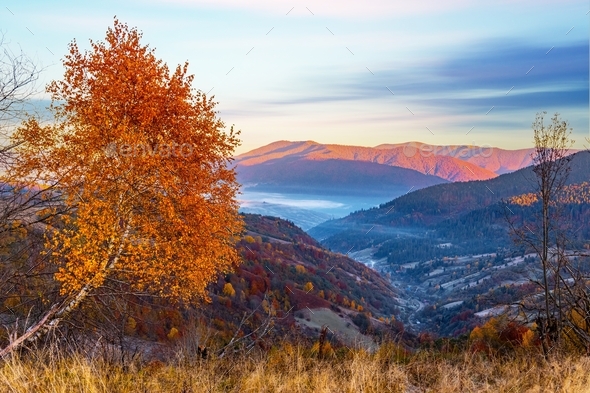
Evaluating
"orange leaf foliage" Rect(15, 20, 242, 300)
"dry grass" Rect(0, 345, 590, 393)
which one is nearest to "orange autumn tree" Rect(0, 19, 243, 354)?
"orange leaf foliage" Rect(15, 20, 242, 300)

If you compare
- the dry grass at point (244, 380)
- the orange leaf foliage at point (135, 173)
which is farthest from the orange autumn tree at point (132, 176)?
the dry grass at point (244, 380)

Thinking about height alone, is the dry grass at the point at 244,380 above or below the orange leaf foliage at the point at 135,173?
below

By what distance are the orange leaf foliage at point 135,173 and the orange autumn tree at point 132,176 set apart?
4 centimetres

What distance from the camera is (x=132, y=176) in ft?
54.4

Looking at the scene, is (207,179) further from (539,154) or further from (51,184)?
(539,154)

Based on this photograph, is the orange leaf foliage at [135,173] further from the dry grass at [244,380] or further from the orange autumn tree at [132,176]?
the dry grass at [244,380]

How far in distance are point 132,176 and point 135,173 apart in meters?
0.16

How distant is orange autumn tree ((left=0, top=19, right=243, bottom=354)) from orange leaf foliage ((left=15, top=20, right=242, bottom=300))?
4 centimetres

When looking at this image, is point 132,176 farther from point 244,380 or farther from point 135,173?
point 244,380

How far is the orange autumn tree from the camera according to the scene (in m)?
16.1

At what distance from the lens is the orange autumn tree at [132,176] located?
16.1m

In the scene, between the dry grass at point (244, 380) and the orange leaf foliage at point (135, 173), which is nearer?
the dry grass at point (244, 380)

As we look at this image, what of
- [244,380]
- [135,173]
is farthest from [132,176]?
[244,380]

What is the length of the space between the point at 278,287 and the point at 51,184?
372ft
